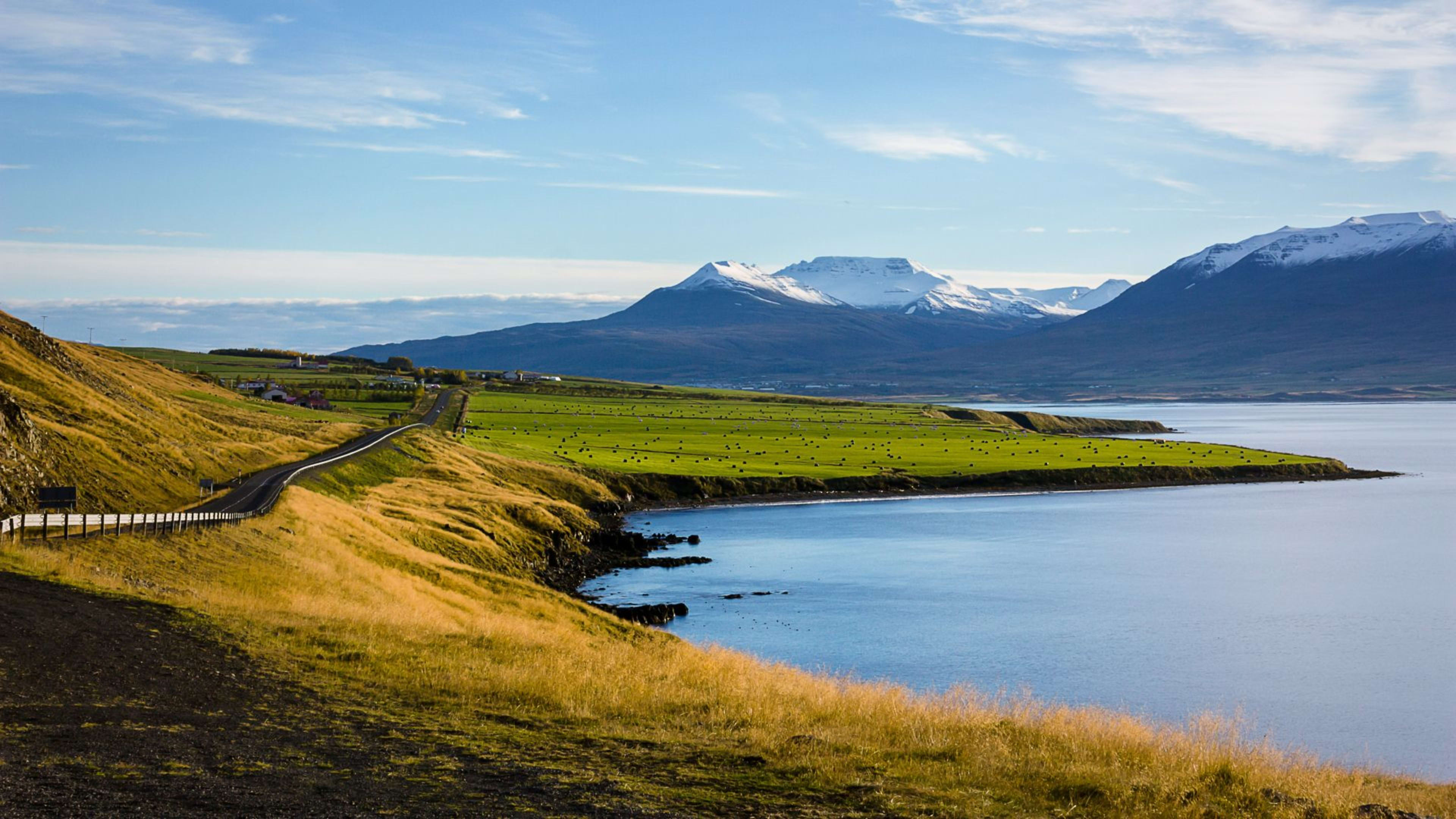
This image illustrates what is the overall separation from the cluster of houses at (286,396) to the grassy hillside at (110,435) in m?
45.9

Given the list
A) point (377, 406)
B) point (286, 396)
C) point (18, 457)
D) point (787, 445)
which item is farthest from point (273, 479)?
point (377, 406)

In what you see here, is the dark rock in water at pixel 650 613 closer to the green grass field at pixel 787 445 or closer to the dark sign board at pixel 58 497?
the dark sign board at pixel 58 497

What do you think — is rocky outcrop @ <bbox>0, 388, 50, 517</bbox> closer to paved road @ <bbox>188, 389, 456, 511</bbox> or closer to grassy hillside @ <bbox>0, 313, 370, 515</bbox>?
grassy hillside @ <bbox>0, 313, 370, 515</bbox>

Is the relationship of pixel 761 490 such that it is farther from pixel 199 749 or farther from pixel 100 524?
pixel 199 749

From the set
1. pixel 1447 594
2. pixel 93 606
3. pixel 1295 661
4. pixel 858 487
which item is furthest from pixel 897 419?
pixel 93 606

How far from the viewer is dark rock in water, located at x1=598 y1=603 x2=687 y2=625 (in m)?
52.6

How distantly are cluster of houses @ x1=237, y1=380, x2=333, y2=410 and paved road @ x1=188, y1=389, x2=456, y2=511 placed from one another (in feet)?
158

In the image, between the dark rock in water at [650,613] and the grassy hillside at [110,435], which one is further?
the dark rock in water at [650,613]

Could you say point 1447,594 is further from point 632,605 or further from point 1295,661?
point 632,605

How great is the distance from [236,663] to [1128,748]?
15859mm

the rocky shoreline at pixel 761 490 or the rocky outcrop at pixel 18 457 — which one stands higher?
the rocky outcrop at pixel 18 457

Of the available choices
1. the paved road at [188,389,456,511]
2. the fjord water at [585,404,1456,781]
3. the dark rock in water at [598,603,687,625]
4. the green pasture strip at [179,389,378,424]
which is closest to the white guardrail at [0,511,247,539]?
the paved road at [188,389,456,511]

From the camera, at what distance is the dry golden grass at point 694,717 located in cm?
1695

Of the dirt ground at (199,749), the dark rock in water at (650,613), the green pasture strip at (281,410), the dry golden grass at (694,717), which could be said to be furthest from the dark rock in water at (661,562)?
the green pasture strip at (281,410)
